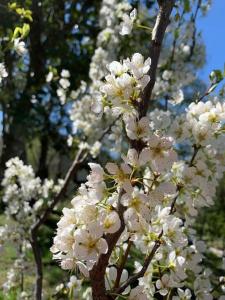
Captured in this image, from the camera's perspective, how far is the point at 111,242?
64.7 inches

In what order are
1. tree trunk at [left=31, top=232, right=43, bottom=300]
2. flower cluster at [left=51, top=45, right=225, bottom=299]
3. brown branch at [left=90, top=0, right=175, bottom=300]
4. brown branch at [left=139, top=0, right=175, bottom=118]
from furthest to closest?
tree trunk at [left=31, top=232, right=43, bottom=300], brown branch at [left=139, top=0, right=175, bottom=118], brown branch at [left=90, top=0, right=175, bottom=300], flower cluster at [left=51, top=45, right=225, bottom=299]

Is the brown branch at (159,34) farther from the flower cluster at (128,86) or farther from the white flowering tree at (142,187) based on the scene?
the flower cluster at (128,86)

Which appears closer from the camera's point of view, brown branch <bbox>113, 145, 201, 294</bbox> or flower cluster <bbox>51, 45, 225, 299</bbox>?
flower cluster <bbox>51, 45, 225, 299</bbox>

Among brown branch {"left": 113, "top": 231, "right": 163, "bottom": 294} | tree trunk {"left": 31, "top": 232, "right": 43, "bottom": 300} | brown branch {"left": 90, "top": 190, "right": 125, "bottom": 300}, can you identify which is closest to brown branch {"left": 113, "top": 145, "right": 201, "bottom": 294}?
brown branch {"left": 113, "top": 231, "right": 163, "bottom": 294}

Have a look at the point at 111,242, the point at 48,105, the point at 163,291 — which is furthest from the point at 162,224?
the point at 48,105

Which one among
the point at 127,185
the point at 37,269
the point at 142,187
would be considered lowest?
the point at 127,185

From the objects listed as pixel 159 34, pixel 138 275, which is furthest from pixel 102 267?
pixel 159 34

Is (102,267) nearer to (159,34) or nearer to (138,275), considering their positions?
(138,275)

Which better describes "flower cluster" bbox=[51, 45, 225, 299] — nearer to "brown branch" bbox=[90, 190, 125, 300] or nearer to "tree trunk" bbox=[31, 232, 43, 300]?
"brown branch" bbox=[90, 190, 125, 300]

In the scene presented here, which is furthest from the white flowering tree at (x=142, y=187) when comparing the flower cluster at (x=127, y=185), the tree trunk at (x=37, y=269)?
the tree trunk at (x=37, y=269)

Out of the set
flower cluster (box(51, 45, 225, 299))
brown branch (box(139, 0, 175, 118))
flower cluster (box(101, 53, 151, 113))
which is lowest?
flower cluster (box(51, 45, 225, 299))

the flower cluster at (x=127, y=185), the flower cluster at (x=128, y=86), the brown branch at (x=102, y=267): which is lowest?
the brown branch at (x=102, y=267)

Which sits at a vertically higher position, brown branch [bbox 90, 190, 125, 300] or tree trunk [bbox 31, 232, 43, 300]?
tree trunk [bbox 31, 232, 43, 300]

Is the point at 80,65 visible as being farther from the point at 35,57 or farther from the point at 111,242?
the point at 111,242
